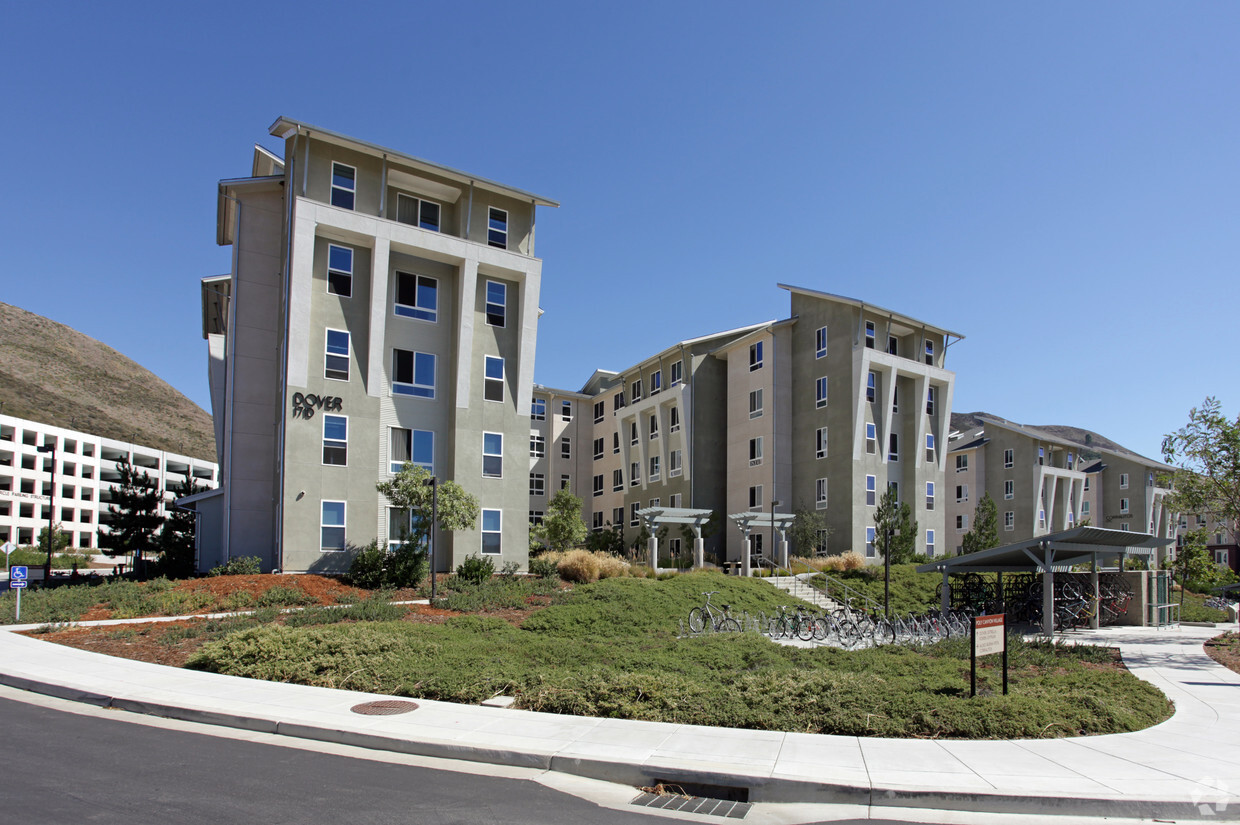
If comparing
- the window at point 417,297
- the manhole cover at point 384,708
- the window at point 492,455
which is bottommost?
the manhole cover at point 384,708

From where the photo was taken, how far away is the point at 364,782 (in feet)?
24.1

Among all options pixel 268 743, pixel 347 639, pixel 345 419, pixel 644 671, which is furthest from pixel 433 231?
pixel 268 743

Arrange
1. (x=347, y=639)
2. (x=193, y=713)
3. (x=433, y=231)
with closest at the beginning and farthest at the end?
(x=193, y=713) → (x=347, y=639) → (x=433, y=231)

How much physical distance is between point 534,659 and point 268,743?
607 cm

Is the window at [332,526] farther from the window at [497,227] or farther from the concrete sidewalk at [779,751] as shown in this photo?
the concrete sidewalk at [779,751]

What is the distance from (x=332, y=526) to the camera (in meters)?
28.0

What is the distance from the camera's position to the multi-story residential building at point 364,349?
2784cm

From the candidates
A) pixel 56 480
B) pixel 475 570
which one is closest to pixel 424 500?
pixel 475 570

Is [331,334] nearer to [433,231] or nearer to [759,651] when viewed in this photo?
[433,231]

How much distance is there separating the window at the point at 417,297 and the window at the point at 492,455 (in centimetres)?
542

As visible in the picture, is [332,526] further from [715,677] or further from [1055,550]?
[1055,550]

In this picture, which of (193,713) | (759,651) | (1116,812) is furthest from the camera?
(759,651)

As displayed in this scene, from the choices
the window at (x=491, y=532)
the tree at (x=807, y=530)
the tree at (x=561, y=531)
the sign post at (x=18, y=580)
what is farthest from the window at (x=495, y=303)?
the tree at (x=807, y=530)

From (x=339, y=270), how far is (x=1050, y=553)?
25.7m
